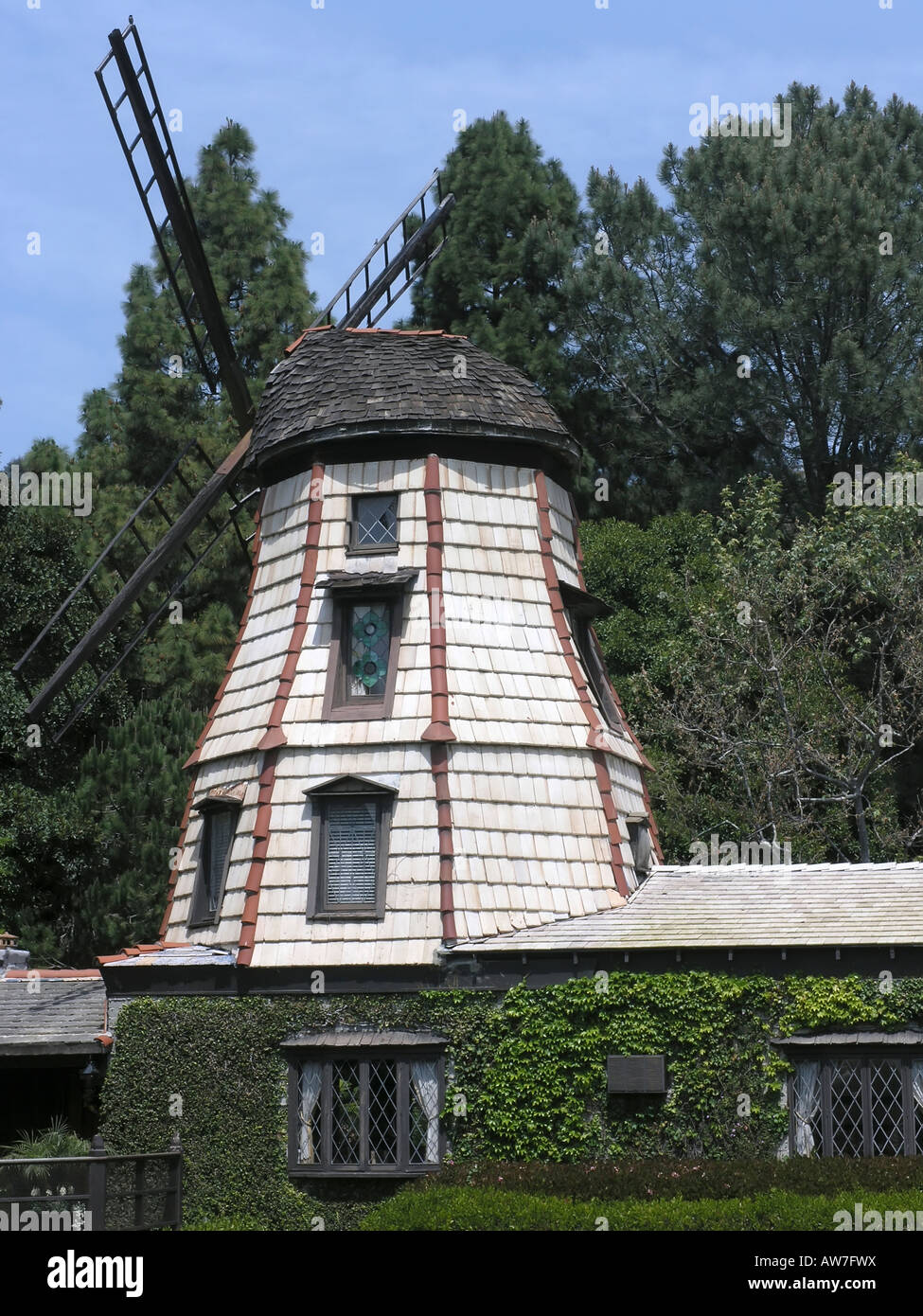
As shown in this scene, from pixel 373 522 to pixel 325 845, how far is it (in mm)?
4580

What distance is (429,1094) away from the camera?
20.1 meters

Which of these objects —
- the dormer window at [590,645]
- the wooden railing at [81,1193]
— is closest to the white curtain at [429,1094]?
the wooden railing at [81,1193]

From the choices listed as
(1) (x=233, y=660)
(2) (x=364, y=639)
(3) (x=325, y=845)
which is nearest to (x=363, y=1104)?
(3) (x=325, y=845)

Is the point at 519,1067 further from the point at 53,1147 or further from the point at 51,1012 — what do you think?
the point at 51,1012

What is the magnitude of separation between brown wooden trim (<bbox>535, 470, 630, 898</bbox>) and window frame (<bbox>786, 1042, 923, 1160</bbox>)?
3624 mm

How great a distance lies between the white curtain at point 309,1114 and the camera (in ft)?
66.6

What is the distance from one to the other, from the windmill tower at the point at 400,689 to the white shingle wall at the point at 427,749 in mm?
29

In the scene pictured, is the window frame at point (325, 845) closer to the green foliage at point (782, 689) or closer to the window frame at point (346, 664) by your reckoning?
the window frame at point (346, 664)

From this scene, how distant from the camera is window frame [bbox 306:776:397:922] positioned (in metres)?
20.9

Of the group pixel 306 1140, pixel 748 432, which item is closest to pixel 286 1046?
pixel 306 1140

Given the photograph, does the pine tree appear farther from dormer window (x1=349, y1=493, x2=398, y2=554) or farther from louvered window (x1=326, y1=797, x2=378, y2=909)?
louvered window (x1=326, y1=797, x2=378, y2=909)

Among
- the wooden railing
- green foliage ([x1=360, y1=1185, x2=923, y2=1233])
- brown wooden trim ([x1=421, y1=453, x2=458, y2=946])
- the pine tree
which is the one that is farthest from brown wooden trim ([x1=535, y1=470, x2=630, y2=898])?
the pine tree

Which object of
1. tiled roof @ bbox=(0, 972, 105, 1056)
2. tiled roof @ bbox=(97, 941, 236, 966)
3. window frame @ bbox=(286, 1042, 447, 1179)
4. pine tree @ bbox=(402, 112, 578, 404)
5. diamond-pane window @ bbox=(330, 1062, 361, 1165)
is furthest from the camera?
pine tree @ bbox=(402, 112, 578, 404)

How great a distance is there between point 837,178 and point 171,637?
60.7 feet
